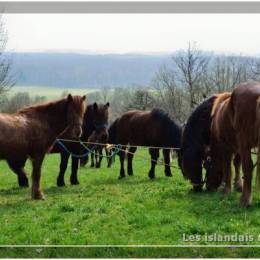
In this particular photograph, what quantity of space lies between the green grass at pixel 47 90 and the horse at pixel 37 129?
A: 0.37 meters

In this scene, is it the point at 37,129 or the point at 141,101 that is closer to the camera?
the point at 37,129

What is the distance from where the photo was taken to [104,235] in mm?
7188

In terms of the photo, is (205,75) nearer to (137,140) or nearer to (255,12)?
(137,140)

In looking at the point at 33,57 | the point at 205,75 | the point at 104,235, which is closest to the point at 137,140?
the point at 205,75

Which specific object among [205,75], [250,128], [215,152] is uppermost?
[205,75]

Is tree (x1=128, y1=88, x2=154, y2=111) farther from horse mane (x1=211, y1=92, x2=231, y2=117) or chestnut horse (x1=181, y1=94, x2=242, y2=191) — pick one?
horse mane (x1=211, y1=92, x2=231, y2=117)

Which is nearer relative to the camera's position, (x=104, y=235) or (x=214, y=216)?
(x=104, y=235)

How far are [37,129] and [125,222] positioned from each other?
375cm

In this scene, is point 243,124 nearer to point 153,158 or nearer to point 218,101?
point 218,101

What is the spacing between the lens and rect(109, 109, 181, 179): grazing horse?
15.6 m

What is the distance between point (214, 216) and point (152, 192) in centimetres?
328

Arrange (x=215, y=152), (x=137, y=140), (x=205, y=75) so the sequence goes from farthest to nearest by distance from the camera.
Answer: (x=137, y=140) → (x=205, y=75) → (x=215, y=152)

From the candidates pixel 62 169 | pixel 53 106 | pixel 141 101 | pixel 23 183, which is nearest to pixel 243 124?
pixel 53 106

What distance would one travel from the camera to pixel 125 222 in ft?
25.9
